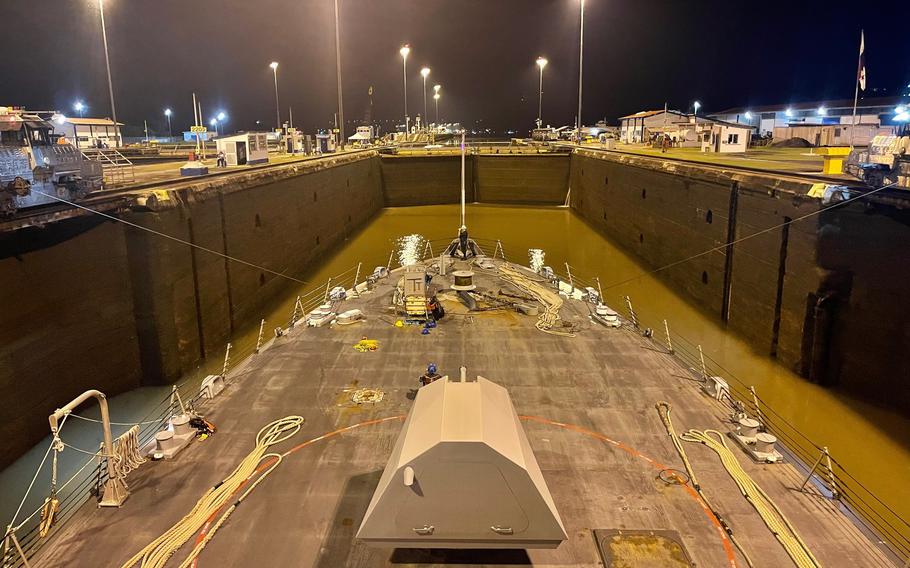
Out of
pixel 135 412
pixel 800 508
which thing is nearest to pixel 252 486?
pixel 800 508

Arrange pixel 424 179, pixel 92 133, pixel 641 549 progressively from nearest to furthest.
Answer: pixel 641 549, pixel 92 133, pixel 424 179

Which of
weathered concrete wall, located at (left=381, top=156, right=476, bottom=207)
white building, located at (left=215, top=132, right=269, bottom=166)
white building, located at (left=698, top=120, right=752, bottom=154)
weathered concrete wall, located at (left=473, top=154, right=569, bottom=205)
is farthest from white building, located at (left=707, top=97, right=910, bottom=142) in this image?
white building, located at (left=215, top=132, right=269, bottom=166)

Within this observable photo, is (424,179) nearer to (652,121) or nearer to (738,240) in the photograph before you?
(652,121)

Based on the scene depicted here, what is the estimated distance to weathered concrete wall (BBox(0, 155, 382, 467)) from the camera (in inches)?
579

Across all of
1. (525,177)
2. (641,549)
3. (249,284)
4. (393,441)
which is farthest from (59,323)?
(525,177)

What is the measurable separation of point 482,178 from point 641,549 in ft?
180

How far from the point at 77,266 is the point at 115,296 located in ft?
5.07

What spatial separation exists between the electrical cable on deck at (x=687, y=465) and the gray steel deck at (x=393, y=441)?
0.34ft

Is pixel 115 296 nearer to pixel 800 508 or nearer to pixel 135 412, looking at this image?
pixel 135 412

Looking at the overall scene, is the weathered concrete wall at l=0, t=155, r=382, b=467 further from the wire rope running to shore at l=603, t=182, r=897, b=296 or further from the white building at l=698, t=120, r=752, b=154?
the white building at l=698, t=120, r=752, b=154

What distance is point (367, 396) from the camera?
11773 millimetres

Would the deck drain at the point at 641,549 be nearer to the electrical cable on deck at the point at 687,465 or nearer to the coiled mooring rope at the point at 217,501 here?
the electrical cable on deck at the point at 687,465

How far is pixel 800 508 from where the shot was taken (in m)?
8.20

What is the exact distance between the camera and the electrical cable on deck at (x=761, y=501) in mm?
7273
